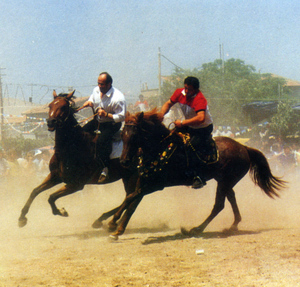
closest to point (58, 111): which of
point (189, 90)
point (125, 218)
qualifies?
point (125, 218)

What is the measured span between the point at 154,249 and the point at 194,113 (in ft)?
7.75

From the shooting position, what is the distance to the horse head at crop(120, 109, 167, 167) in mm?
6211

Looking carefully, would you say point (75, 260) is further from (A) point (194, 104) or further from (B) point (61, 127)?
(A) point (194, 104)

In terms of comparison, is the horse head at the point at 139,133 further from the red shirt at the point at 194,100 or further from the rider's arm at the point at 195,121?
the red shirt at the point at 194,100

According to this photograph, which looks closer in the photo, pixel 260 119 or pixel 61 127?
pixel 61 127

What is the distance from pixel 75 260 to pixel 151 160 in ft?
6.83

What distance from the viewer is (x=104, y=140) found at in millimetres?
7418

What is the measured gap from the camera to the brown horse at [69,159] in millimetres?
6953

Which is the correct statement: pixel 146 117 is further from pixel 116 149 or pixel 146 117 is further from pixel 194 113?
pixel 116 149

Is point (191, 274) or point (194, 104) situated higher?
point (194, 104)

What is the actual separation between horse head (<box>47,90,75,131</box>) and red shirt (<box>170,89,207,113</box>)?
6.03ft

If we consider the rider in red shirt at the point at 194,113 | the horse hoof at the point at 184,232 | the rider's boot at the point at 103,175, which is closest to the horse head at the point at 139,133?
the rider in red shirt at the point at 194,113

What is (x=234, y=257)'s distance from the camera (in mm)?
5258

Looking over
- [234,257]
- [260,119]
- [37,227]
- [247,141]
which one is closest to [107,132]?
[37,227]
